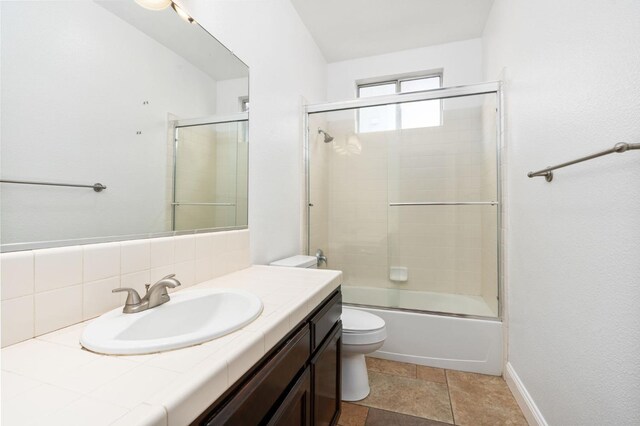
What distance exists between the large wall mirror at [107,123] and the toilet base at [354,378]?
1106 millimetres

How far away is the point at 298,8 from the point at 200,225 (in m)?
2.07

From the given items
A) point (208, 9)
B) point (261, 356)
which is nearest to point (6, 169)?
point (261, 356)

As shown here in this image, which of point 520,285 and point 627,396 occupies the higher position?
Result: point 520,285

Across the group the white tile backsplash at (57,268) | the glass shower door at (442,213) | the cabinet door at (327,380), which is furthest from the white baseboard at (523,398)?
the white tile backsplash at (57,268)

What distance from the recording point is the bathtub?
1934 mm

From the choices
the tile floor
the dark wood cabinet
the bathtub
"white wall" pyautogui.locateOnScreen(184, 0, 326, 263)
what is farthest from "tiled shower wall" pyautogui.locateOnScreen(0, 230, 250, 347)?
the bathtub

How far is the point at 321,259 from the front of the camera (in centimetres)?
262

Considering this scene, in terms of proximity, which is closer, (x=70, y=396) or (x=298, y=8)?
(x=70, y=396)

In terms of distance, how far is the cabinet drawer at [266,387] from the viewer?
1.99 feet

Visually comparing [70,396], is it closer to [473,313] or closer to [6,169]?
[6,169]

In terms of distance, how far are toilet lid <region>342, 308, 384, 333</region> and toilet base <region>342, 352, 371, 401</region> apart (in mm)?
155

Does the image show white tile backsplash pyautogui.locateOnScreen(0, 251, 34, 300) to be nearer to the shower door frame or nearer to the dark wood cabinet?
the dark wood cabinet

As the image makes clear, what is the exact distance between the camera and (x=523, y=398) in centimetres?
154

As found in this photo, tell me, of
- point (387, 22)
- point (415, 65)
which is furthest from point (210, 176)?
point (415, 65)
